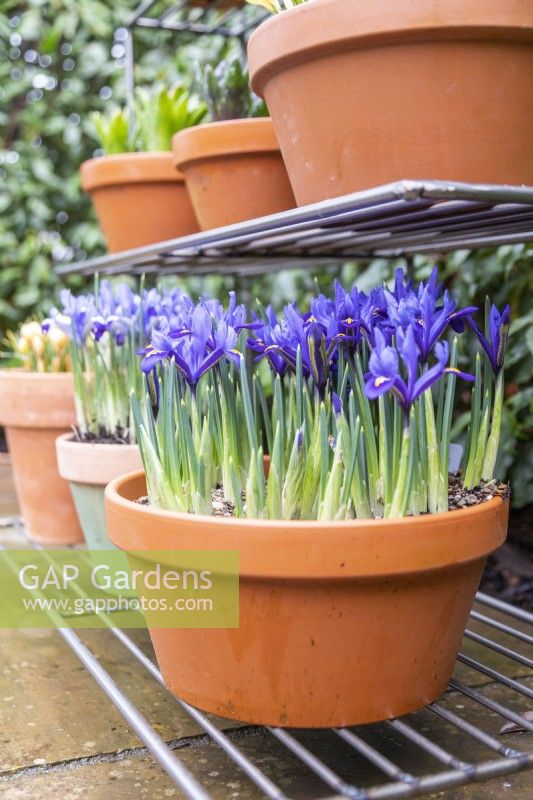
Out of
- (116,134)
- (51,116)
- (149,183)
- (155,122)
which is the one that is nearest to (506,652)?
(149,183)

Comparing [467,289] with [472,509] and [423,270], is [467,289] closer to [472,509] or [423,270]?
[423,270]

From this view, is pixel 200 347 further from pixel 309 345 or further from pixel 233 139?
pixel 233 139

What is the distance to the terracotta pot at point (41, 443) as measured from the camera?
6.00 feet

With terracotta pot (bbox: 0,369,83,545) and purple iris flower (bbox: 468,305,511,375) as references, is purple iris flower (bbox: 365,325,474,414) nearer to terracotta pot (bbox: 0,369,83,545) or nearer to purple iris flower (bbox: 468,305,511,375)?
purple iris flower (bbox: 468,305,511,375)

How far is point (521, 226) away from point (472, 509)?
472mm

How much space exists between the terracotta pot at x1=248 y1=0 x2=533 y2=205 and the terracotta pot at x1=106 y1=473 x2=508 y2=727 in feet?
1.35

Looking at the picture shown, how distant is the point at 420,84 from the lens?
3.22 ft

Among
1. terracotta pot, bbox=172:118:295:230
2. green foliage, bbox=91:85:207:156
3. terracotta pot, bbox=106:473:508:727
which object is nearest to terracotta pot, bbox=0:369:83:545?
terracotta pot, bbox=172:118:295:230

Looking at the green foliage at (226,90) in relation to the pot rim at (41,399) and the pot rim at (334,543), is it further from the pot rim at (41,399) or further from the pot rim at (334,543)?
the pot rim at (334,543)

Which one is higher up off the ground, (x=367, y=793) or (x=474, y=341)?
(x=474, y=341)

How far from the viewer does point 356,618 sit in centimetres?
92

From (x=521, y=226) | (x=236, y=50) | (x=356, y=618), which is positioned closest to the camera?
(x=356, y=618)

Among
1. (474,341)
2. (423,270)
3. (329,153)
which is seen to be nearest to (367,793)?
(329,153)

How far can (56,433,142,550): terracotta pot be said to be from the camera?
59.8 inches
